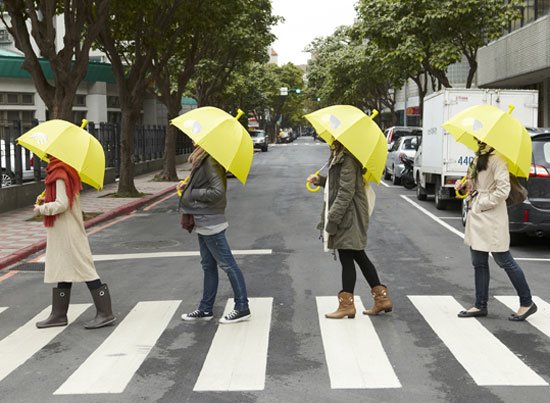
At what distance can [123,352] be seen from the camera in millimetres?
6020

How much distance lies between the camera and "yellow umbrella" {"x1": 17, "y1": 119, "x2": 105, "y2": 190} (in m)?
6.54

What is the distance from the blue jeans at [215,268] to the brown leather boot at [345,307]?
88 cm

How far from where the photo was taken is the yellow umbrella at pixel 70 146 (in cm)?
654

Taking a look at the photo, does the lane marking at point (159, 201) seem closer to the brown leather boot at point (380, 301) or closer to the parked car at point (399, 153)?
the parked car at point (399, 153)

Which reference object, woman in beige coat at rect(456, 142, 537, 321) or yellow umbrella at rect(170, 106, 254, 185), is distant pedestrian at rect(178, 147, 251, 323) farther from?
woman in beige coat at rect(456, 142, 537, 321)

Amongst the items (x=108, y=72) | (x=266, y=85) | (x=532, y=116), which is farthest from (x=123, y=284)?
(x=266, y=85)

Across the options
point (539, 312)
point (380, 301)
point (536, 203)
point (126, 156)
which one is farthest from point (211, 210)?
point (126, 156)

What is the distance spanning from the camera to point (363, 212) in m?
6.86

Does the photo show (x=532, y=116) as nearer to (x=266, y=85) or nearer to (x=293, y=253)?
(x=293, y=253)

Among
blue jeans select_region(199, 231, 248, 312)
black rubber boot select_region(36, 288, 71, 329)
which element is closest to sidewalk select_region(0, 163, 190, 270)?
black rubber boot select_region(36, 288, 71, 329)

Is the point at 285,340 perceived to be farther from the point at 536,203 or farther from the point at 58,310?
the point at 536,203

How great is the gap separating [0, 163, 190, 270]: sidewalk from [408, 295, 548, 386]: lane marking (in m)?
6.25

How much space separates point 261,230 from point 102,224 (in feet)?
12.4

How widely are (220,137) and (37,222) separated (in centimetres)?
944
